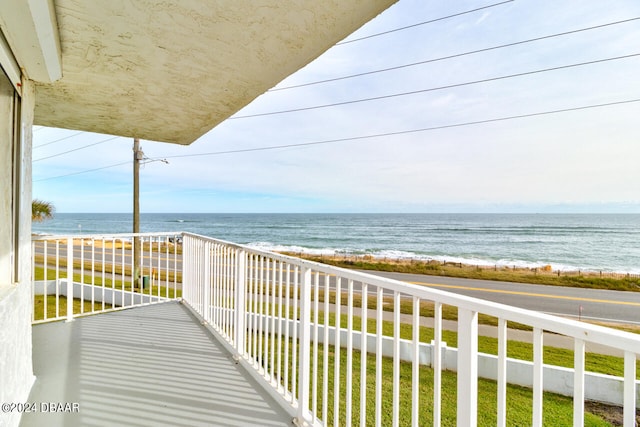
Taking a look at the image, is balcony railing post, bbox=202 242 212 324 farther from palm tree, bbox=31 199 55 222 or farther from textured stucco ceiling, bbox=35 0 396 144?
palm tree, bbox=31 199 55 222

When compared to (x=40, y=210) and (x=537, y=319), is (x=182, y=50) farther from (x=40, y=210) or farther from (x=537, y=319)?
(x=40, y=210)

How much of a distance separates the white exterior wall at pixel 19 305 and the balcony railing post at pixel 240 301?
1.27 metres

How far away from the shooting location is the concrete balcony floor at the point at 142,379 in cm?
182

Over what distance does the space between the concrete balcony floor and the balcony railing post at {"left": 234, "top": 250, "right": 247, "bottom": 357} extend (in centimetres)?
16

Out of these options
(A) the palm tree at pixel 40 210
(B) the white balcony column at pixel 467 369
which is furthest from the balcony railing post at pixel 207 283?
(A) the palm tree at pixel 40 210

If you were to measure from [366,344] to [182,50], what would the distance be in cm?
192

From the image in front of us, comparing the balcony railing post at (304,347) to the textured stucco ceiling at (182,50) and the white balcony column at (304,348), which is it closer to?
the white balcony column at (304,348)

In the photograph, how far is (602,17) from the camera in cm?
812

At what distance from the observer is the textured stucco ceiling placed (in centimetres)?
137

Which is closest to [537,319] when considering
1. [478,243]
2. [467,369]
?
[467,369]

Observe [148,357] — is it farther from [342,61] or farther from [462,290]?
[462,290]

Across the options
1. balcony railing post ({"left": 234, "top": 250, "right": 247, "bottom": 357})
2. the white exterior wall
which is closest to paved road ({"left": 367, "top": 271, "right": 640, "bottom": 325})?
balcony railing post ({"left": 234, "top": 250, "right": 247, "bottom": 357})

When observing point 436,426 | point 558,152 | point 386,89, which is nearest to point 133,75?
point 436,426

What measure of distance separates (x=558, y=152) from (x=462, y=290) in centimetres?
1909
